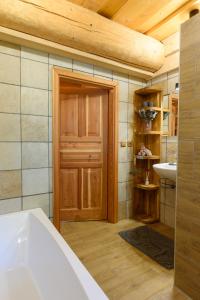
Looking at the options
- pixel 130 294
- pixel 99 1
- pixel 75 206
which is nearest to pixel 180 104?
pixel 99 1

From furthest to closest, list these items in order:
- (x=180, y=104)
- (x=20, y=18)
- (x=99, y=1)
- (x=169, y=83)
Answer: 1. (x=169, y=83)
2. (x=99, y=1)
3. (x=20, y=18)
4. (x=180, y=104)

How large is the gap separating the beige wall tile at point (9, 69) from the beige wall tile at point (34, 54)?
0.28ft

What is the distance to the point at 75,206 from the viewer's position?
8.50 ft

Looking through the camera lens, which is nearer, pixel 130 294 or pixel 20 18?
pixel 130 294

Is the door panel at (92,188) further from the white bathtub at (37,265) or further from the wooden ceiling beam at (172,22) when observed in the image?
the wooden ceiling beam at (172,22)

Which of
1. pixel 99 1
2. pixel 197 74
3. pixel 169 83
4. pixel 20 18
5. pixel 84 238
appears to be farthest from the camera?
pixel 169 83

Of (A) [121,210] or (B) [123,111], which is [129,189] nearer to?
(A) [121,210]

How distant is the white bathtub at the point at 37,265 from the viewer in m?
0.91

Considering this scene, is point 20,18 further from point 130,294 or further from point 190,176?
point 130,294

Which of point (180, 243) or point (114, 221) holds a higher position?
point (180, 243)

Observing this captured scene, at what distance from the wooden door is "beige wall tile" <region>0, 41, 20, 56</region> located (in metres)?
0.85

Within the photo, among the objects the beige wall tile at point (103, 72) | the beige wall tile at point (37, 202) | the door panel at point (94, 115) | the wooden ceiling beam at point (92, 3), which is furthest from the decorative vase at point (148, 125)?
the beige wall tile at point (37, 202)

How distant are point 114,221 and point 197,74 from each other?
6.41 feet

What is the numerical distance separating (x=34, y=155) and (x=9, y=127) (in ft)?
1.13
